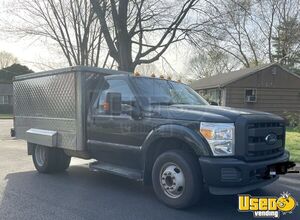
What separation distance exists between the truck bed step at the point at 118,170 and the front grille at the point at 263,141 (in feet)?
6.19

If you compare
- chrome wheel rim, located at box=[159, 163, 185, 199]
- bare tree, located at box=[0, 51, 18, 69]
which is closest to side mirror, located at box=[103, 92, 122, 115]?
chrome wheel rim, located at box=[159, 163, 185, 199]

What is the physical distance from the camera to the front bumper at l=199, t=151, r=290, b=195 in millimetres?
4668

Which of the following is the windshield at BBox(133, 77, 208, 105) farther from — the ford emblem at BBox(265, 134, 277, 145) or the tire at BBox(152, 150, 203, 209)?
the ford emblem at BBox(265, 134, 277, 145)

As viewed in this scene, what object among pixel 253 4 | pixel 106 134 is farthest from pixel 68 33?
pixel 106 134

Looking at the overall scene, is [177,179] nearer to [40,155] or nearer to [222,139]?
[222,139]

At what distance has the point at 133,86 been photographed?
597cm

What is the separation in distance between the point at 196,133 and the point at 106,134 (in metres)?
2.01

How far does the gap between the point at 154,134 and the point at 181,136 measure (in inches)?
20.8

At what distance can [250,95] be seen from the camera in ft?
91.5

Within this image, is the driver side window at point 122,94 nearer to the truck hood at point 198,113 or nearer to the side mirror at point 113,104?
the side mirror at point 113,104

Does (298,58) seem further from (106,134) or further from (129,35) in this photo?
(106,134)

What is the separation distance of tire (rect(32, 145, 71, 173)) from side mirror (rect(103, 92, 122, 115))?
2160 millimetres

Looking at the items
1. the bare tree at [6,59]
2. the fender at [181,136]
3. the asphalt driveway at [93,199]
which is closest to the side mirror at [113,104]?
the fender at [181,136]

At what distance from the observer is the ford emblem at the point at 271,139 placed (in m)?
5.12
